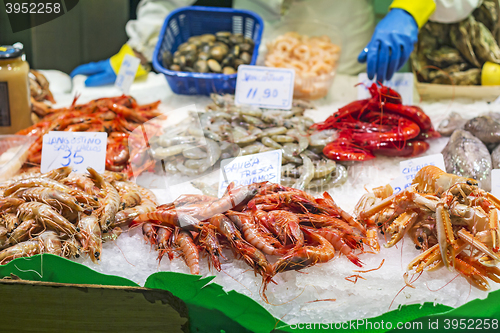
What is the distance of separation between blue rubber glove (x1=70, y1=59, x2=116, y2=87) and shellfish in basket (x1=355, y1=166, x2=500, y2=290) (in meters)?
2.55

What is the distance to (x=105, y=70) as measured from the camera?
3.26 m

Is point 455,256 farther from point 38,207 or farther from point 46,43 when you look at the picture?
point 46,43

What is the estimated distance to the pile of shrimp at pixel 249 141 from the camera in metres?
1.50

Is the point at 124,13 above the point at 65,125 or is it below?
above

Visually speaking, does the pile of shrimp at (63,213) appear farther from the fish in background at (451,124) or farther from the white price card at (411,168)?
the fish in background at (451,124)

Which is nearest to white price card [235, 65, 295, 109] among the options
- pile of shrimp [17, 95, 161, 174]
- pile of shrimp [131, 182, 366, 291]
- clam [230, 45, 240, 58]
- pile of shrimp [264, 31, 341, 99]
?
pile of shrimp [264, 31, 341, 99]

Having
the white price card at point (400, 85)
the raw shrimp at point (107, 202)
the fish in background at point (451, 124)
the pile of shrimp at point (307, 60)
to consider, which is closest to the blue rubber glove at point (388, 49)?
the white price card at point (400, 85)

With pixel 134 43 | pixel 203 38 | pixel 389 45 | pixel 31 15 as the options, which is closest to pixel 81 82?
pixel 134 43

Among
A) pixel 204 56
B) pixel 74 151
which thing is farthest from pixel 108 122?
pixel 204 56

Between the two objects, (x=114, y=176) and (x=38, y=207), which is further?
(x=114, y=176)

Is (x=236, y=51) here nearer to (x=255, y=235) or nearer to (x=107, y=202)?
(x=107, y=202)

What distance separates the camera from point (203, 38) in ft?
9.86

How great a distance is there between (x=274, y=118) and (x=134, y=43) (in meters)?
1.65

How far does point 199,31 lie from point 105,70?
2.79 ft
